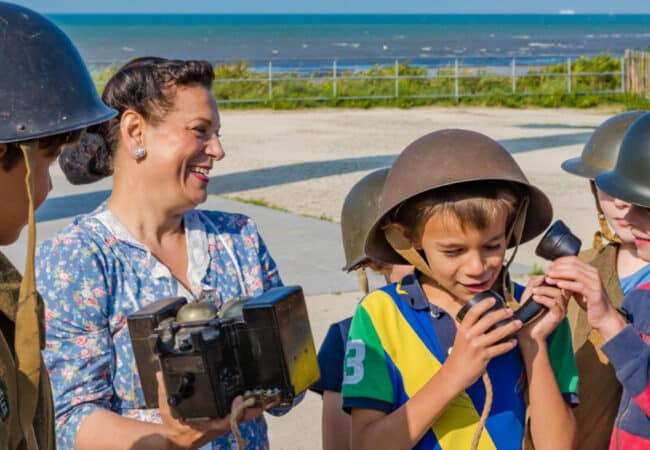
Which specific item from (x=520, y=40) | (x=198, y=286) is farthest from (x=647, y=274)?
(x=520, y=40)

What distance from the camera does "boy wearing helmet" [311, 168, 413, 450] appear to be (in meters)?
3.13

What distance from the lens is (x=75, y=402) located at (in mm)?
2635

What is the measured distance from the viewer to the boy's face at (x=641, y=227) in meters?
3.00

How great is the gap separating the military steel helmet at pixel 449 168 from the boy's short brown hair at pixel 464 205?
4cm

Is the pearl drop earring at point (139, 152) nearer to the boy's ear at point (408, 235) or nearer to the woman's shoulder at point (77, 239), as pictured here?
the woman's shoulder at point (77, 239)

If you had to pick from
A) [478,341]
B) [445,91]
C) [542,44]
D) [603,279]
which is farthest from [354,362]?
[542,44]

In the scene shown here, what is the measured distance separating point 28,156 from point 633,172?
2017 millimetres

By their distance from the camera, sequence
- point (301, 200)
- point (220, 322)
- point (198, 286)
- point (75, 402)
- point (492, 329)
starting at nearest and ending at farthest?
point (220, 322)
point (492, 329)
point (75, 402)
point (198, 286)
point (301, 200)

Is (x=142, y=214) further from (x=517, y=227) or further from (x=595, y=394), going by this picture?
(x=595, y=394)

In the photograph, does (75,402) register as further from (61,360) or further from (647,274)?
(647,274)

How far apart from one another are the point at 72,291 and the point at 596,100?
25.9m

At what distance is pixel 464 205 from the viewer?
262cm

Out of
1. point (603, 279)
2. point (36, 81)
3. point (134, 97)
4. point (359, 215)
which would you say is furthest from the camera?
point (359, 215)

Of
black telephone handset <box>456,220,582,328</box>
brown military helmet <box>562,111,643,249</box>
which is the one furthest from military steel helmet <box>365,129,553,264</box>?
brown military helmet <box>562,111,643,249</box>
